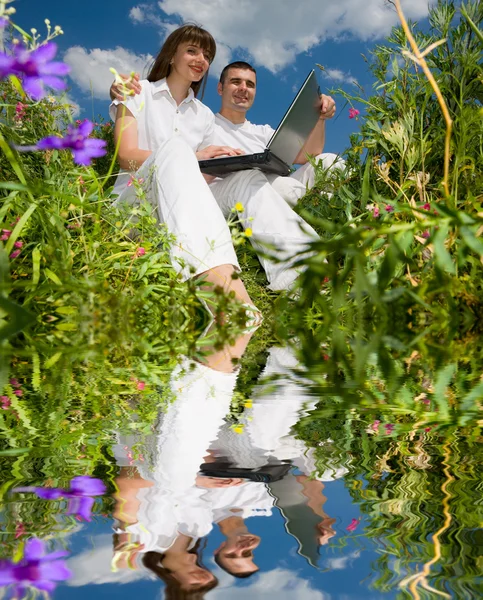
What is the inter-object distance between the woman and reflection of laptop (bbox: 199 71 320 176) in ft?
0.42

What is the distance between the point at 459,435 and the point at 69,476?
10.6 inches

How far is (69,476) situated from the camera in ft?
1.11

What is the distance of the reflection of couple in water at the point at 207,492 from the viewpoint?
0.77ft

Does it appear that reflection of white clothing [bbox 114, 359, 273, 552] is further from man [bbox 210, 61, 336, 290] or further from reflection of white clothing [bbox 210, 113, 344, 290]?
reflection of white clothing [bbox 210, 113, 344, 290]

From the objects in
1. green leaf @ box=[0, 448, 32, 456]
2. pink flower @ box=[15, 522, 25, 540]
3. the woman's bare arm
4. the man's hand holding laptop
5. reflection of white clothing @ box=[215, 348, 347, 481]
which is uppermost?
the man's hand holding laptop

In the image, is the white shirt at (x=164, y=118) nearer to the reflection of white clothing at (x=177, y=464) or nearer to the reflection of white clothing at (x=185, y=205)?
the reflection of white clothing at (x=185, y=205)

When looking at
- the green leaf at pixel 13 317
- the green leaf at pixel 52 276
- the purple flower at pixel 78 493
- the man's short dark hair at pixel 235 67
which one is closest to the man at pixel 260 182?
the man's short dark hair at pixel 235 67

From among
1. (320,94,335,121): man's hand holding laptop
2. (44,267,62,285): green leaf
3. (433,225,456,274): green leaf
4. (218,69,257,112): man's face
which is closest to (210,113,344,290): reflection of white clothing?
(320,94,335,121): man's hand holding laptop

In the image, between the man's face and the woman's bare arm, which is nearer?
the woman's bare arm

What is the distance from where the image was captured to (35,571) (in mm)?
221

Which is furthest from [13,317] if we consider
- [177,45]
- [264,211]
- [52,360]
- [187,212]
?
[177,45]

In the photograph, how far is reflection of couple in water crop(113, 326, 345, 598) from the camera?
9.2 inches

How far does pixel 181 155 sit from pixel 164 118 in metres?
0.90

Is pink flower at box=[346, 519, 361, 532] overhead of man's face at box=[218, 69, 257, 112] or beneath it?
beneath
